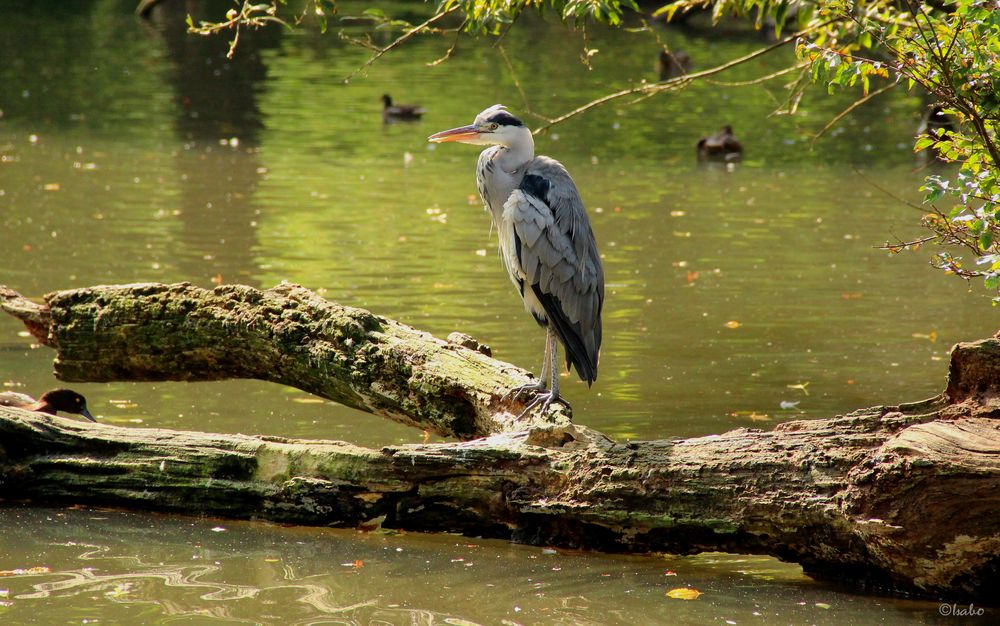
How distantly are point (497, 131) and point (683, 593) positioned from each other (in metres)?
2.53

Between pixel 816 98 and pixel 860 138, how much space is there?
12.9ft

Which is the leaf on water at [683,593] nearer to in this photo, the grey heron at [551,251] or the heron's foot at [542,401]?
the heron's foot at [542,401]

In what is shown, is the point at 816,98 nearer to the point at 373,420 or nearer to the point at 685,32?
the point at 685,32

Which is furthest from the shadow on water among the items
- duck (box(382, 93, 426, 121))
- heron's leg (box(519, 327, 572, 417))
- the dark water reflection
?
the dark water reflection

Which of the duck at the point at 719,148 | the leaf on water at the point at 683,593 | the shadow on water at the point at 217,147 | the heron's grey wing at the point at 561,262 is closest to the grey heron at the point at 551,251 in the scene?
the heron's grey wing at the point at 561,262

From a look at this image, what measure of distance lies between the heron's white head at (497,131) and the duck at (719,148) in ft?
34.4

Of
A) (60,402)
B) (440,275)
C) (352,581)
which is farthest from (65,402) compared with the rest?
(440,275)

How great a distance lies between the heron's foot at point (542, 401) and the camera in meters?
5.60

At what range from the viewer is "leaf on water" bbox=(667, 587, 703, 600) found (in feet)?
15.4

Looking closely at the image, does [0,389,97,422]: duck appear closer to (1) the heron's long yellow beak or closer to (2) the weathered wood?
(2) the weathered wood

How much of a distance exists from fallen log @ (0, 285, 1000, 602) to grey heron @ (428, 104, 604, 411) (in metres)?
0.37

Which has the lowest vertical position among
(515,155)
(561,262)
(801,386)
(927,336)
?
(801,386)

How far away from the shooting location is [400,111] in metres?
19.4

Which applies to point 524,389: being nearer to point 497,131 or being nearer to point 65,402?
point 497,131
